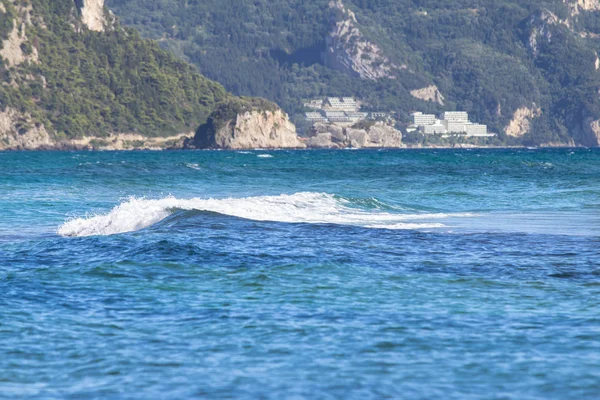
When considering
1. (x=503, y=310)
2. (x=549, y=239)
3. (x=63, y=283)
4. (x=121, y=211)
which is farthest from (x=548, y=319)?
A: (x=121, y=211)

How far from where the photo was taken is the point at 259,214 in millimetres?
29891

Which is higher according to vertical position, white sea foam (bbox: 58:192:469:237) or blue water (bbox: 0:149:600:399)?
blue water (bbox: 0:149:600:399)

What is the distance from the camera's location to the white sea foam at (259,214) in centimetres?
2516

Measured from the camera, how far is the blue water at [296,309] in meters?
9.84

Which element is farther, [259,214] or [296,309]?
[259,214]

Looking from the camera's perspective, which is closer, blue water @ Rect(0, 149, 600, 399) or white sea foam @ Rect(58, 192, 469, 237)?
blue water @ Rect(0, 149, 600, 399)

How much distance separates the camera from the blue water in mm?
9844

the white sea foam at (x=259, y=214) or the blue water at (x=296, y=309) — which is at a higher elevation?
the blue water at (x=296, y=309)

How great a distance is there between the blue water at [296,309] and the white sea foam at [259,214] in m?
0.13

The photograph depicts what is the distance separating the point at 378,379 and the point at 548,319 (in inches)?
143

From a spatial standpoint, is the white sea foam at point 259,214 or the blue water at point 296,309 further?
the white sea foam at point 259,214

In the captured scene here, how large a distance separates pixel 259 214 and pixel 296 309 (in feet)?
55.3

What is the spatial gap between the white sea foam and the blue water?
133 millimetres

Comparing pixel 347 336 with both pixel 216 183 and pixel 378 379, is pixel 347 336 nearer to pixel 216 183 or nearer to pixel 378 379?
pixel 378 379
